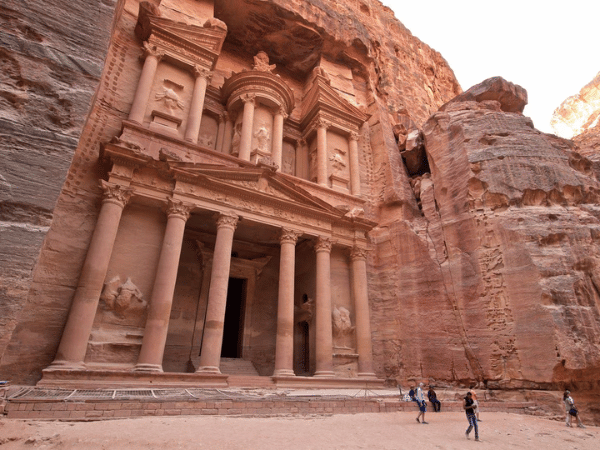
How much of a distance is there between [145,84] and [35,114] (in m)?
13.9

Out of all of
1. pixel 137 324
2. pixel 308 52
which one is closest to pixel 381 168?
pixel 308 52

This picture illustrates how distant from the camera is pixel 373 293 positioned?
1611cm

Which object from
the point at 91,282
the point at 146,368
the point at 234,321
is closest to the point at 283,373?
the point at 146,368

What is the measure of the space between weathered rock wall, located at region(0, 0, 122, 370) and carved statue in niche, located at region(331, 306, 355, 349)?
42.6 ft

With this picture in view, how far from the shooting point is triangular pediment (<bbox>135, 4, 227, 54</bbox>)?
52.3 feet

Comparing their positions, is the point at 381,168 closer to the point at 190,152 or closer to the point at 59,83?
the point at 190,152

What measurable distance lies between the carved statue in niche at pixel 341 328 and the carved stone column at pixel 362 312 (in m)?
0.37

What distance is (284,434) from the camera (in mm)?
5891

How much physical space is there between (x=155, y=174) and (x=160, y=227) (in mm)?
1887

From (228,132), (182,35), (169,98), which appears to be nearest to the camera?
(169,98)

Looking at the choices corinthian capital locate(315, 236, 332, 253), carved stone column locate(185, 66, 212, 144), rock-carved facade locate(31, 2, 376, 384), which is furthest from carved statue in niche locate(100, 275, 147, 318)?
corinthian capital locate(315, 236, 332, 253)

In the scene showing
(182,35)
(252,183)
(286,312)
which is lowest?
(286,312)

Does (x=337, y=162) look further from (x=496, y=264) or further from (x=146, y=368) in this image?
(x=146, y=368)

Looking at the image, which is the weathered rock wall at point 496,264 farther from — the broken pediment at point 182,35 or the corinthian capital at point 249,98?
the broken pediment at point 182,35
